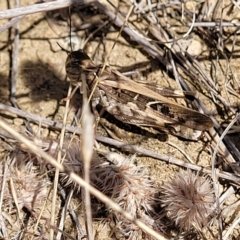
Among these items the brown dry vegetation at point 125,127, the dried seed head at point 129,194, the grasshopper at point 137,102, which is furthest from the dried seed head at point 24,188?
the grasshopper at point 137,102

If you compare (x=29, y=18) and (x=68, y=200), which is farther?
(x=29, y=18)

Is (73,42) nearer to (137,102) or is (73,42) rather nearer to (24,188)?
(137,102)

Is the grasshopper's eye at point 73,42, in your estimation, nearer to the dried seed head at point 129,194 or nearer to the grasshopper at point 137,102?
the grasshopper at point 137,102

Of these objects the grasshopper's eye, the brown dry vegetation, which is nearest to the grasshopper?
the brown dry vegetation

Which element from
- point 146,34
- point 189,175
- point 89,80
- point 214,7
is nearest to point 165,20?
point 146,34

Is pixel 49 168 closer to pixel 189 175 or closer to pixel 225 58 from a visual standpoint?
pixel 189 175

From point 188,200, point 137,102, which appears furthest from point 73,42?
point 188,200

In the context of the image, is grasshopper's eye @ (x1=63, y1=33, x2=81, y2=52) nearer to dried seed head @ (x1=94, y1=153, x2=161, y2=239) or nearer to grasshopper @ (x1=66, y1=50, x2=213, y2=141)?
grasshopper @ (x1=66, y1=50, x2=213, y2=141)

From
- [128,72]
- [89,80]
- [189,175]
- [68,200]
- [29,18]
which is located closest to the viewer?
[189,175]
